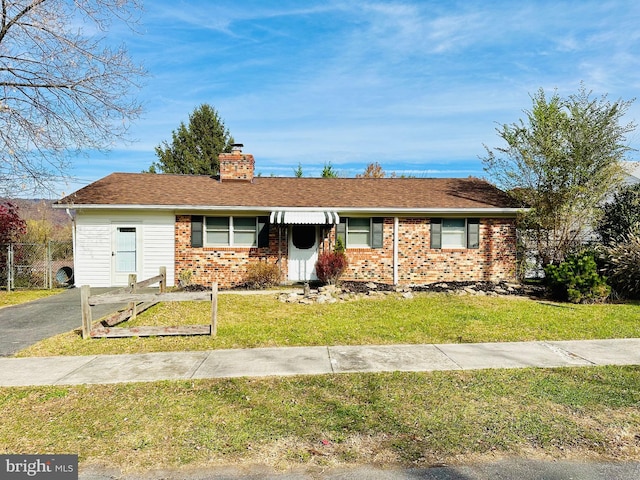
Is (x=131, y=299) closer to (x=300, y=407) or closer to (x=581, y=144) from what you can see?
(x=300, y=407)

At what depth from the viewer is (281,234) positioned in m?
14.4

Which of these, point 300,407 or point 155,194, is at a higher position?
point 155,194

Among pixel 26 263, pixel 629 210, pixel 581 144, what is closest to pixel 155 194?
pixel 26 263

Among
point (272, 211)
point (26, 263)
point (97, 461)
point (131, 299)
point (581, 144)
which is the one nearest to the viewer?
point (97, 461)

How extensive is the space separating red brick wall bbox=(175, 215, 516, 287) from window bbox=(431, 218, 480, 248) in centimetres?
22

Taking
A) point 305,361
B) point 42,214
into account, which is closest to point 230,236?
point 305,361

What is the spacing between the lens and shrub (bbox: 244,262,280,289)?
13.7 metres

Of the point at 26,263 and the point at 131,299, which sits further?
the point at 26,263

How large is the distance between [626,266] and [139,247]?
1528 centimetres

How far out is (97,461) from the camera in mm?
3406

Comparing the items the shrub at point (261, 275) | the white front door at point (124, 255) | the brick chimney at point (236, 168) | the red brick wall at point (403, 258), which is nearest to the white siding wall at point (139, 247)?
the white front door at point (124, 255)

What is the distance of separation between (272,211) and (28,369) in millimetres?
9035

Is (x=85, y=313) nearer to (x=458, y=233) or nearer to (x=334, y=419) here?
(x=334, y=419)

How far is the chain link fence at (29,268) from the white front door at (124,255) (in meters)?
2.37
